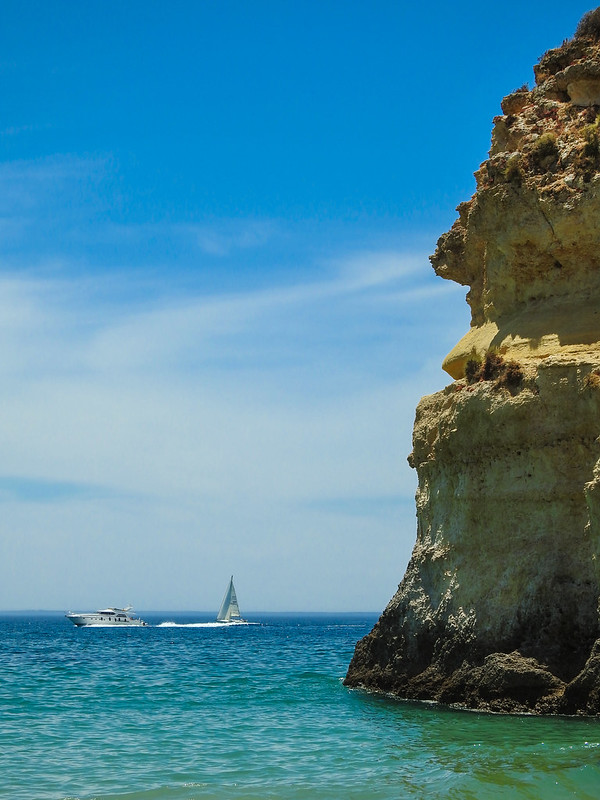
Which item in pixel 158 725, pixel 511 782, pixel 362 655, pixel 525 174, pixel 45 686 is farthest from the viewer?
pixel 45 686

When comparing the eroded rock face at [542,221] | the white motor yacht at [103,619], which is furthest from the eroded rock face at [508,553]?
the white motor yacht at [103,619]

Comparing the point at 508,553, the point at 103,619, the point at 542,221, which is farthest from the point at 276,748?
the point at 103,619

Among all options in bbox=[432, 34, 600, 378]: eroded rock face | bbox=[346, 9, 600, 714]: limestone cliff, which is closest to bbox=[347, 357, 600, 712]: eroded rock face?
bbox=[346, 9, 600, 714]: limestone cliff

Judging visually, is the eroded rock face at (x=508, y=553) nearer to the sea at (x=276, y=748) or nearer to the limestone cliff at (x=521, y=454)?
the limestone cliff at (x=521, y=454)

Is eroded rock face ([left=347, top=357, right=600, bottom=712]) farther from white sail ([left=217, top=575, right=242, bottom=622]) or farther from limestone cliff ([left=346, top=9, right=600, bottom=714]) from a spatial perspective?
white sail ([left=217, top=575, right=242, bottom=622])

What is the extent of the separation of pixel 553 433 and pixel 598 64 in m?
10.8

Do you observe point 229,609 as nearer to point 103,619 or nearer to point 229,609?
point 229,609

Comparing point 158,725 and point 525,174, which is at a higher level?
point 525,174

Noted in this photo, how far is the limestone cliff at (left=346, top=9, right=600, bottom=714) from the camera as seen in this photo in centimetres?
1964

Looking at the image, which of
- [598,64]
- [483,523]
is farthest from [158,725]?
[598,64]

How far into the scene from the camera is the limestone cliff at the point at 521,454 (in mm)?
19641

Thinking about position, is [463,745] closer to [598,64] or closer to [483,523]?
[483,523]

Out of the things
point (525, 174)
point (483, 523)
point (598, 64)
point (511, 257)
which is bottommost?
point (483, 523)

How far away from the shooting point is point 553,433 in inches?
813
